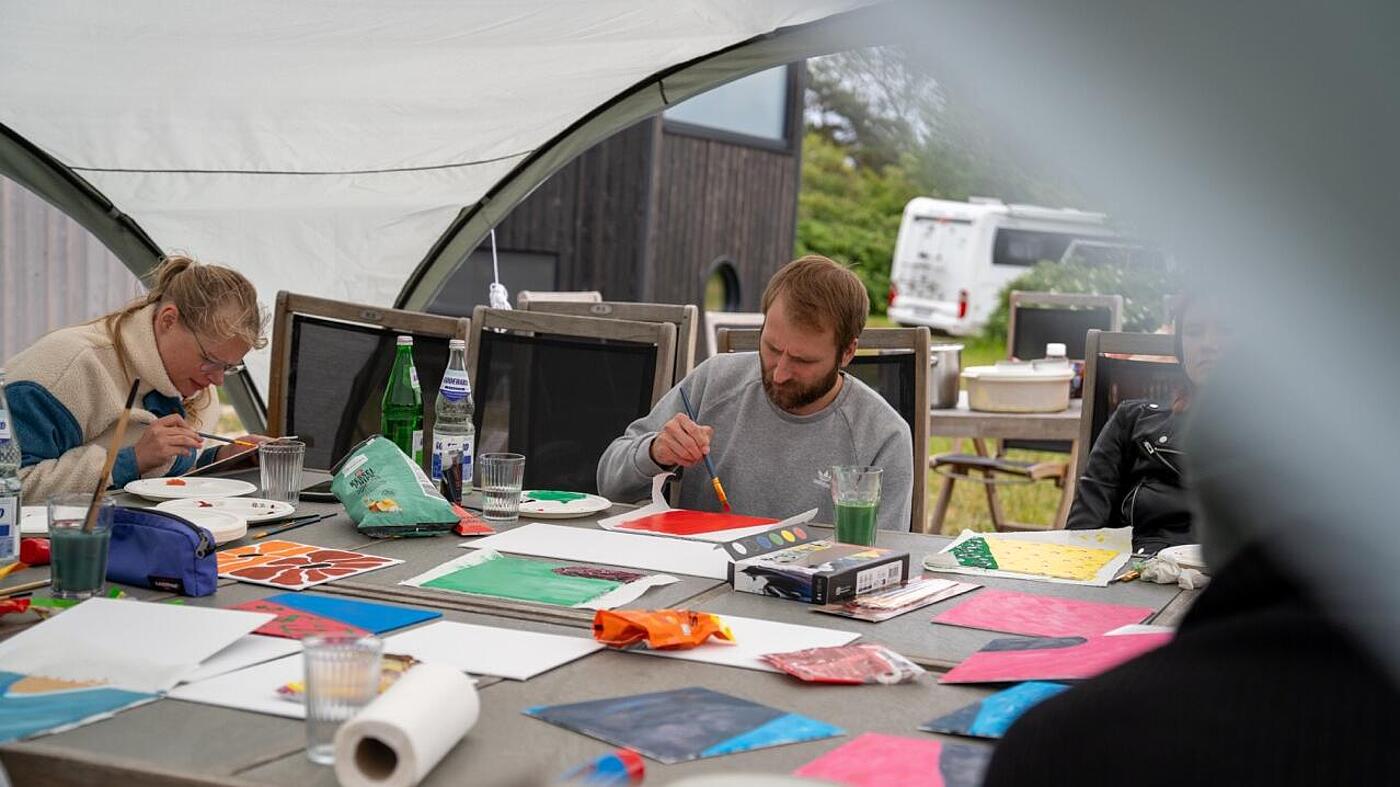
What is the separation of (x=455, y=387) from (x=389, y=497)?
17.1 inches

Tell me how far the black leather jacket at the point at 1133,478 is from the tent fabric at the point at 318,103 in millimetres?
1255

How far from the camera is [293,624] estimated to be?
1.47 meters

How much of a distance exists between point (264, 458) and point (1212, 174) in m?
2.22

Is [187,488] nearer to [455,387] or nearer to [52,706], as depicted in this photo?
[455,387]

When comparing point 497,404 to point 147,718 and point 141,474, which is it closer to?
point 141,474

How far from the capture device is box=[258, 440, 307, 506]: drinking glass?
2289 mm

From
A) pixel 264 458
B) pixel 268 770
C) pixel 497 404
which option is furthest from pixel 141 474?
pixel 268 770

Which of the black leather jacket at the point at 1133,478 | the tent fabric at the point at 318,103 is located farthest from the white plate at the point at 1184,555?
the tent fabric at the point at 318,103

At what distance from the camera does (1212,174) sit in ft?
0.83

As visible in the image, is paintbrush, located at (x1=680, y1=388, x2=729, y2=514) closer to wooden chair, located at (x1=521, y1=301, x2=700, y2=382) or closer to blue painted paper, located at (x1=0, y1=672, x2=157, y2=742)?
wooden chair, located at (x1=521, y1=301, x2=700, y2=382)

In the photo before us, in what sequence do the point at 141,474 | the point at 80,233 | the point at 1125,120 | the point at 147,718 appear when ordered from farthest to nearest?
the point at 80,233, the point at 141,474, the point at 147,718, the point at 1125,120

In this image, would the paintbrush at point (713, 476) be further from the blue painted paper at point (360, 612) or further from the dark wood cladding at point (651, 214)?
the dark wood cladding at point (651, 214)

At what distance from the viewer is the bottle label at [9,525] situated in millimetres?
1755

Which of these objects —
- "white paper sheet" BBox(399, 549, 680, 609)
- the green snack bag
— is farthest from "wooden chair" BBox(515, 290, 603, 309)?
"white paper sheet" BBox(399, 549, 680, 609)
